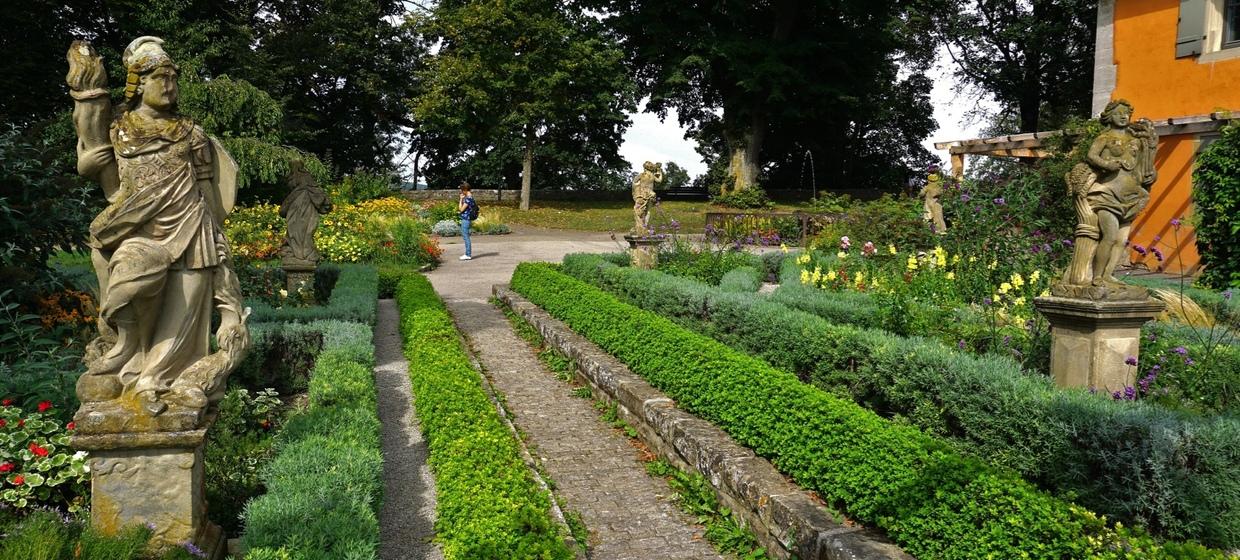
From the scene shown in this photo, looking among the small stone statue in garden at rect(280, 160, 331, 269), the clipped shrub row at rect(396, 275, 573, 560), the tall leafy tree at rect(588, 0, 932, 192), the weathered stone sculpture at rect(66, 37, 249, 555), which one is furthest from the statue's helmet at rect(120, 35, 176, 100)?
the tall leafy tree at rect(588, 0, 932, 192)

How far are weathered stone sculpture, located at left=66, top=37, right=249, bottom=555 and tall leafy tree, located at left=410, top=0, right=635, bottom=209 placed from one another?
27225 millimetres

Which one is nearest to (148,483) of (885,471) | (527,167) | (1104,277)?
(885,471)

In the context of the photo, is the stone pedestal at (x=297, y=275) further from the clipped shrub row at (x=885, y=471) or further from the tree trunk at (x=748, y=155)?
the tree trunk at (x=748, y=155)

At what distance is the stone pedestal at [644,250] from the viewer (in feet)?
41.8

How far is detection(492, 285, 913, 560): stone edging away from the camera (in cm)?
400

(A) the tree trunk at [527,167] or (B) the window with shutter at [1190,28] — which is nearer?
(B) the window with shutter at [1190,28]

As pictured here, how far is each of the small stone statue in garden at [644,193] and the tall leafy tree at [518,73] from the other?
59.1 feet

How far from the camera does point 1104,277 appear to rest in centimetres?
582

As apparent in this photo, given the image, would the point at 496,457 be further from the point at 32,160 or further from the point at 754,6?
the point at 754,6

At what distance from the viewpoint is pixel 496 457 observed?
481cm

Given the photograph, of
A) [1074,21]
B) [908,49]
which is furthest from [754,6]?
[1074,21]

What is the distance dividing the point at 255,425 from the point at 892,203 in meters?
12.6

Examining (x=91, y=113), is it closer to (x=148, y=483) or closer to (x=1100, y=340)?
(x=148, y=483)

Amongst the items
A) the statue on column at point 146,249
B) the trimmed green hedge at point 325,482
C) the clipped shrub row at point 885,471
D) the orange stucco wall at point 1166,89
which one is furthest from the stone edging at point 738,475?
the orange stucco wall at point 1166,89
